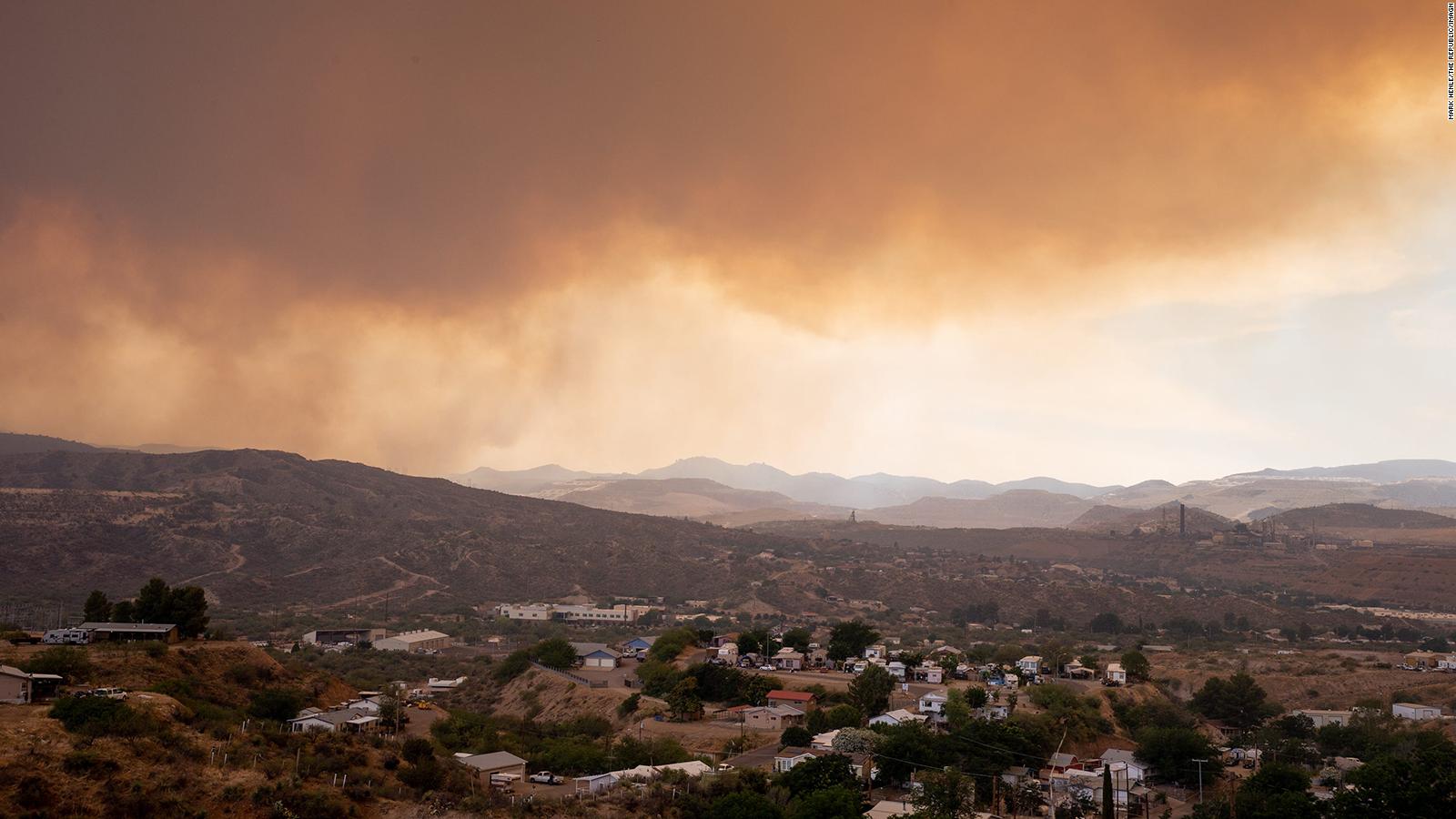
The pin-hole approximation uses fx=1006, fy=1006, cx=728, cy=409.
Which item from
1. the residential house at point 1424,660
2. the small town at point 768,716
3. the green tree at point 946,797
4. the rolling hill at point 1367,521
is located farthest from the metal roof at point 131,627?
the rolling hill at point 1367,521

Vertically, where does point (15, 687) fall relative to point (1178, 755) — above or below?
above

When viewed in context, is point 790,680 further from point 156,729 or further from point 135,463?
point 135,463

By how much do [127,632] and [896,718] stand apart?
29.4 m

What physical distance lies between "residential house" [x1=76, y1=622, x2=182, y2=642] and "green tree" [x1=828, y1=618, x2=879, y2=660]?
35.5m

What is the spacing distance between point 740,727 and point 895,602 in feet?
232

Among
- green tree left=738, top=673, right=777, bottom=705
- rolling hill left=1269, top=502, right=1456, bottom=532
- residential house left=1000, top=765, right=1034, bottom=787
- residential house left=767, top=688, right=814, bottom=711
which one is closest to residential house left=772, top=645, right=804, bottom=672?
green tree left=738, top=673, right=777, bottom=705

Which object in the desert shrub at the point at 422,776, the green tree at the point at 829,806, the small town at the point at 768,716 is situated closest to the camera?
the green tree at the point at 829,806

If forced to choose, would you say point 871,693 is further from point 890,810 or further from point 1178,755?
point 890,810

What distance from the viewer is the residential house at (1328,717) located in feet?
146

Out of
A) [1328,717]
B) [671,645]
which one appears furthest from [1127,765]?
[671,645]

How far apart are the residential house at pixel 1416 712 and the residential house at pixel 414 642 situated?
53.7 meters

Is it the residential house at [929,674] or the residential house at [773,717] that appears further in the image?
the residential house at [929,674]

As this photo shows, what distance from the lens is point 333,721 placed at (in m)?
32.6

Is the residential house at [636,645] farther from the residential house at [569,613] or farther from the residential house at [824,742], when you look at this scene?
the residential house at [824,742]
